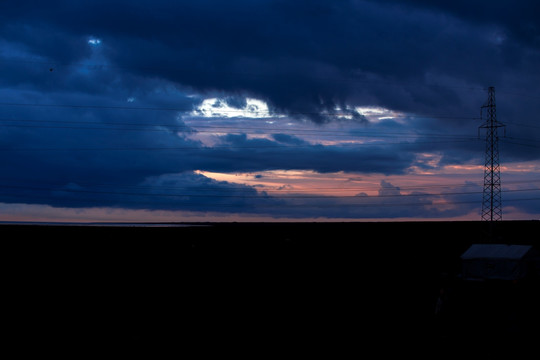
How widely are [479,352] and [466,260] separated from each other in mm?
8161

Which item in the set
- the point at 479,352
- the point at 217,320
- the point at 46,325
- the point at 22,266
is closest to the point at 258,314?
the point at 217,320

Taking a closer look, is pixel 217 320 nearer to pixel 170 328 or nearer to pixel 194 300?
pixel 170 328

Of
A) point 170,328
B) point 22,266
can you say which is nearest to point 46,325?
point 170,328

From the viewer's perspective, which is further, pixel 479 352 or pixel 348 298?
pixel 348 298

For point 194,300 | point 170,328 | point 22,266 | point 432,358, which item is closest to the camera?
point 432,358

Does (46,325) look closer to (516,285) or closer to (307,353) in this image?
(307,353)

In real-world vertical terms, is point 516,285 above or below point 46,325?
above

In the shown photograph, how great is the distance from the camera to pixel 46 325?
27422mm

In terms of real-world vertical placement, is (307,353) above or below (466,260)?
below

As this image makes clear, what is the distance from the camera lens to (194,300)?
35.7 metres

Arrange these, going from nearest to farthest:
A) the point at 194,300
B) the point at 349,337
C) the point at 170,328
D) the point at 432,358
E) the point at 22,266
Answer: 1. the point at 432,358
2. the point at 349,337
3. the point at 170,328
4. the point at 194,300
5. the point at 22,266

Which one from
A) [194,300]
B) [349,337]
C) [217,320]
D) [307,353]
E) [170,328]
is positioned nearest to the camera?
[307,353]

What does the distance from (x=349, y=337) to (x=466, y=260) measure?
8.27 metres

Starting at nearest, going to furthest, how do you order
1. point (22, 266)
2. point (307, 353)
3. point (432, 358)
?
point (432, 358)
point (307, 353)
point (22, 266)
